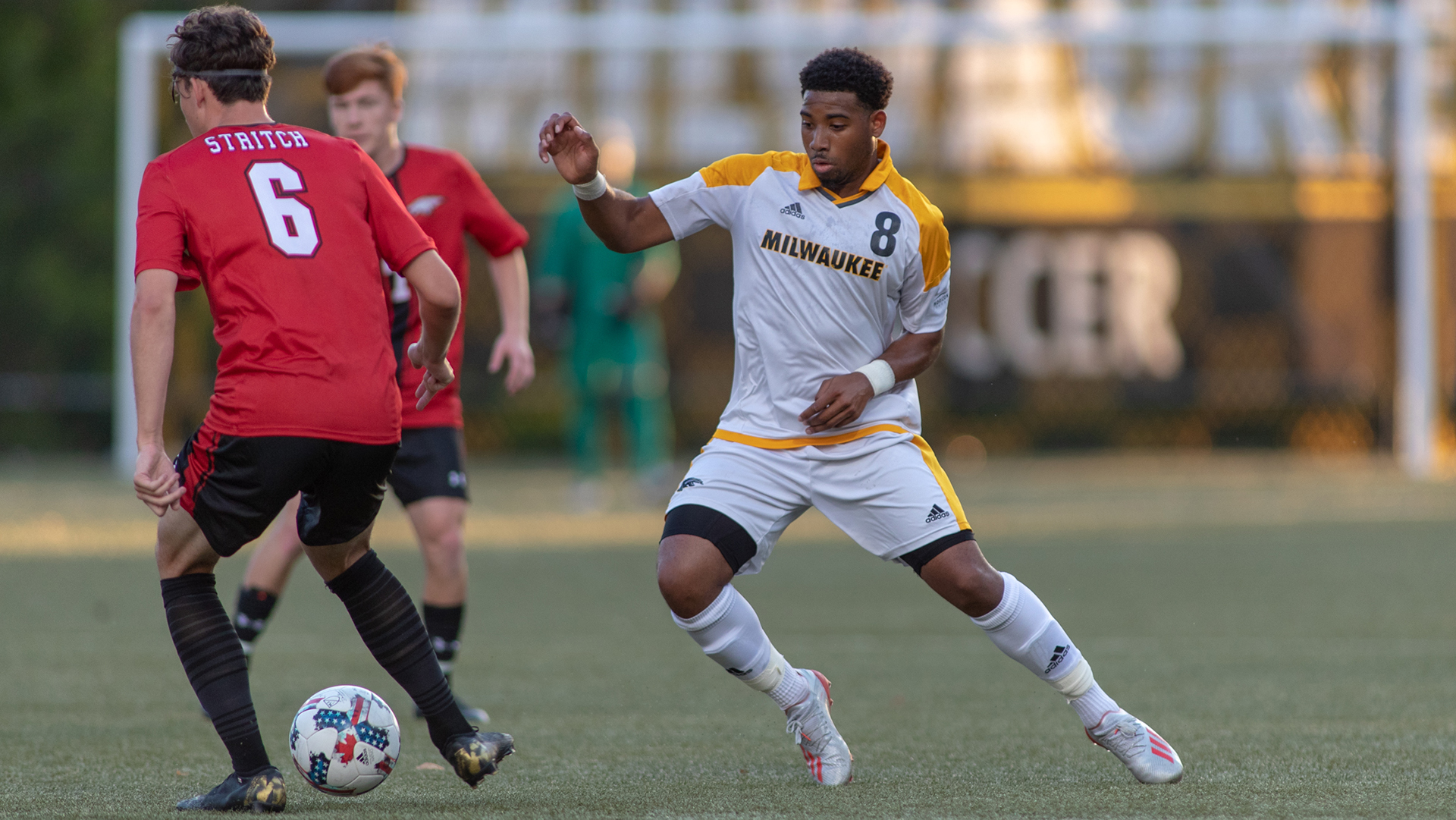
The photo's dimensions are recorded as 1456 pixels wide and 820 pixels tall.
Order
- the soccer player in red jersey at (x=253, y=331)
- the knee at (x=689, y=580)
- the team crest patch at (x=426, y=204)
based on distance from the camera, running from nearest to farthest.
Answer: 1. the soccer player in red jersey at (x=253, y=331)
2. the knee at (x=689, y=580)
3. the team crest patch at (x=426, y=204)

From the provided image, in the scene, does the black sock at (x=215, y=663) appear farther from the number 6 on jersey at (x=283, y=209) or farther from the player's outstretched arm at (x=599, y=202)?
the player's outstretched arm at (x=599, y=202)

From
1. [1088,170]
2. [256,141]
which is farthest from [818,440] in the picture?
[1088,170]

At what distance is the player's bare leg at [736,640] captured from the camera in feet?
14.2

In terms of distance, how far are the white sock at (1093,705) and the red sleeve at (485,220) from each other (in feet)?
7.57

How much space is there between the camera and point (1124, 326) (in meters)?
15.9

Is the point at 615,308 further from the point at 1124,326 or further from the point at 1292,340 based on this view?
the point at 1292,340

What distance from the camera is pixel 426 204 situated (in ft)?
18.4

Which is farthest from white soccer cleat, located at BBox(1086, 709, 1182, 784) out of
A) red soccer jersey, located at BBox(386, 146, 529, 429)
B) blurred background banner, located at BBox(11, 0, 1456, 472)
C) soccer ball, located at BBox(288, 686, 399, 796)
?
blurred background banner, located at BBox(11, 0, 1456, 472)

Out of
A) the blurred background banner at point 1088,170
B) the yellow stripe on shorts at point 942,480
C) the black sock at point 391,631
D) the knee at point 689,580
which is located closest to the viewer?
the black sock at point 391,631

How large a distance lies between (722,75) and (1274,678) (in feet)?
35.3

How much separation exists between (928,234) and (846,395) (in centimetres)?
46

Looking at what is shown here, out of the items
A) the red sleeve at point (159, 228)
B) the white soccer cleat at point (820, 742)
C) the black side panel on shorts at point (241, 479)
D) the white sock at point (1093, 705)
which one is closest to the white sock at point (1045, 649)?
the white sock at point (1093, 705)

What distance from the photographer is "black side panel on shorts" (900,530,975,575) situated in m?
4.36

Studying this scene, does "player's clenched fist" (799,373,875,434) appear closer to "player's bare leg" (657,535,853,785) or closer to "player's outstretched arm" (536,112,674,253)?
"player's bare leg" (657,535,853,785)
